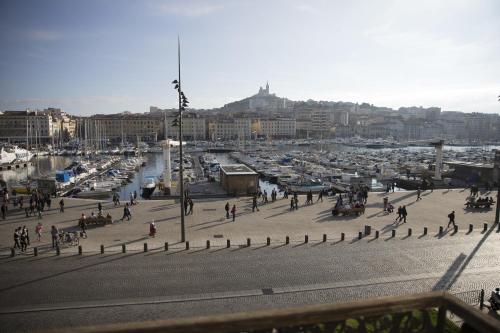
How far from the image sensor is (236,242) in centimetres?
1496

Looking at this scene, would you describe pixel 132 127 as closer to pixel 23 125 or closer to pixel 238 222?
pixel 23 125

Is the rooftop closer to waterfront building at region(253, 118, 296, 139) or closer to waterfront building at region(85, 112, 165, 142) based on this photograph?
waterfront building at region(85, 112, 165, 142)

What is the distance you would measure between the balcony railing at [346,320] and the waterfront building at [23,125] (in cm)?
12123

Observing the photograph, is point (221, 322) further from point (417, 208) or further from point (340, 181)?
point (340, 181)

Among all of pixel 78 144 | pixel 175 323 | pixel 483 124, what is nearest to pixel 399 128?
pixel 483 124

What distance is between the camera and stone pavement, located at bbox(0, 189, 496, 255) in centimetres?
1542

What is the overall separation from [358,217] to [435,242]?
5.06m

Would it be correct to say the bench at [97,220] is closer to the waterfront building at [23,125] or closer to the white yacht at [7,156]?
the white yacht at [7,156]

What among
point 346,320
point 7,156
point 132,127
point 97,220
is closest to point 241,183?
point 97,220

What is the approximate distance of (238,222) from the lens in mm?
18562

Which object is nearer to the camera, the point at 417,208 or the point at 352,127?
the point at 417,208

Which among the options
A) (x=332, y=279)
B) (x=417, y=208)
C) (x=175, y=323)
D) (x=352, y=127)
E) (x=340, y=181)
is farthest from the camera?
(x=352, y=127)

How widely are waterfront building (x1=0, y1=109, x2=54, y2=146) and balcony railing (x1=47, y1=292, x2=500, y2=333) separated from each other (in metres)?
121

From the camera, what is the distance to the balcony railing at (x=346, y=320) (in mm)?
2742
